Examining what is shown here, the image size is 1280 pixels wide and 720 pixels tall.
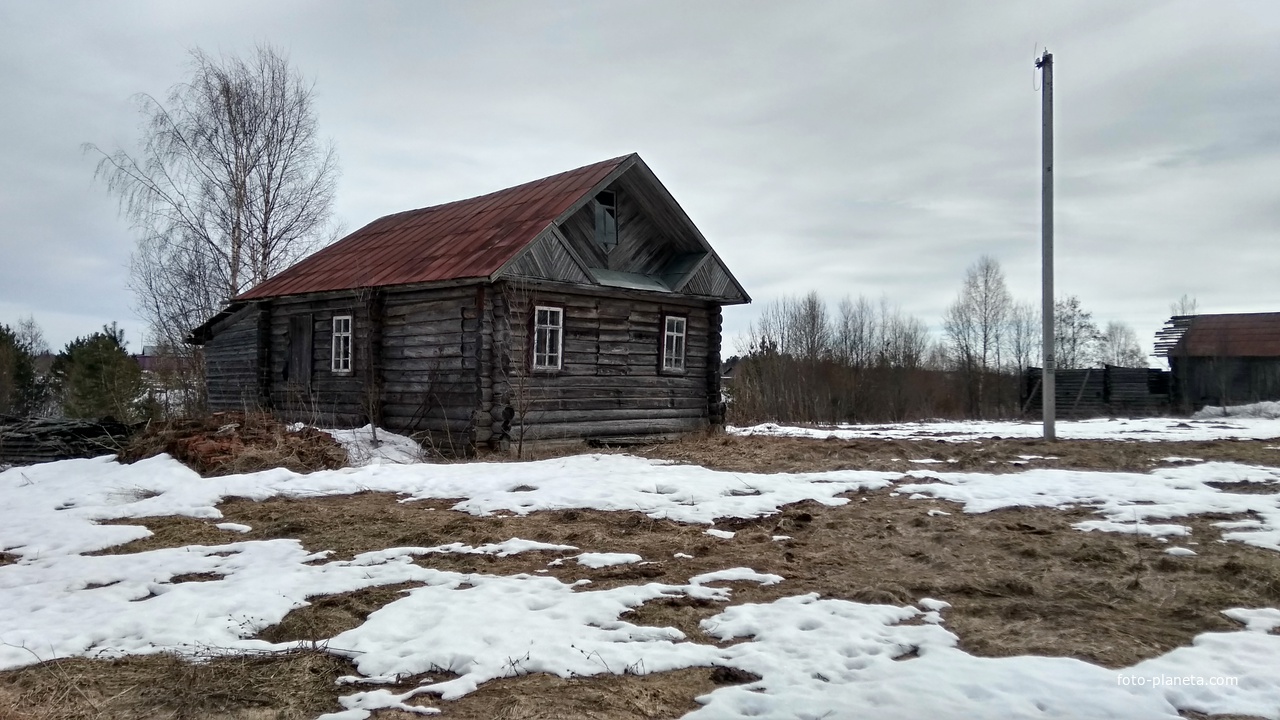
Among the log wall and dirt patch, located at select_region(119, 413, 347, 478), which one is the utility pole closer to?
dirt patch, located at select_region(119, 413, 347, 478)

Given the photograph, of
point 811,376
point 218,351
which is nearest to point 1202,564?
point 218,351

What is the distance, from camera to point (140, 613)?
16.0 feet

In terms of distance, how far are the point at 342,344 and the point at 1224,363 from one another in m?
29.7

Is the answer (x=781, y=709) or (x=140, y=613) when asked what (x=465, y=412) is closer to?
(x=140, y=613)

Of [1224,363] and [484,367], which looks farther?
[1224,363]

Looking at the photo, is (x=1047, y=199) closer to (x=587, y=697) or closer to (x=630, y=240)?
(x=630, y=240)

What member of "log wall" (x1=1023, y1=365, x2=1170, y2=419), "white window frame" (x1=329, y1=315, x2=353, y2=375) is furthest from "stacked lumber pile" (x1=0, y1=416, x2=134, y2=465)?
"log wall" (x1=1023, y1=365, x2=1170, y2=419)

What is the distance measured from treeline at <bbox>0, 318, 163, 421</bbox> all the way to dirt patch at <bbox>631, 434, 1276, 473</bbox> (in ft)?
54.5

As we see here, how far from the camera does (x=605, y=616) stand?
4707 mm

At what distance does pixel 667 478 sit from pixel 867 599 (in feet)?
16.4

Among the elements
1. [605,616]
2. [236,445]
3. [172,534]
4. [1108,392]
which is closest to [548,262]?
[236,445]

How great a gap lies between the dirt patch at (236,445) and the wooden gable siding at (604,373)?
2.59 metres

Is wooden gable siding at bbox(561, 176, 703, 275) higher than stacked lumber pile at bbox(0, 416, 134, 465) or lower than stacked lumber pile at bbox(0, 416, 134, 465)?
higher

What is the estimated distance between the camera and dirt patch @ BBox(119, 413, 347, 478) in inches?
428
